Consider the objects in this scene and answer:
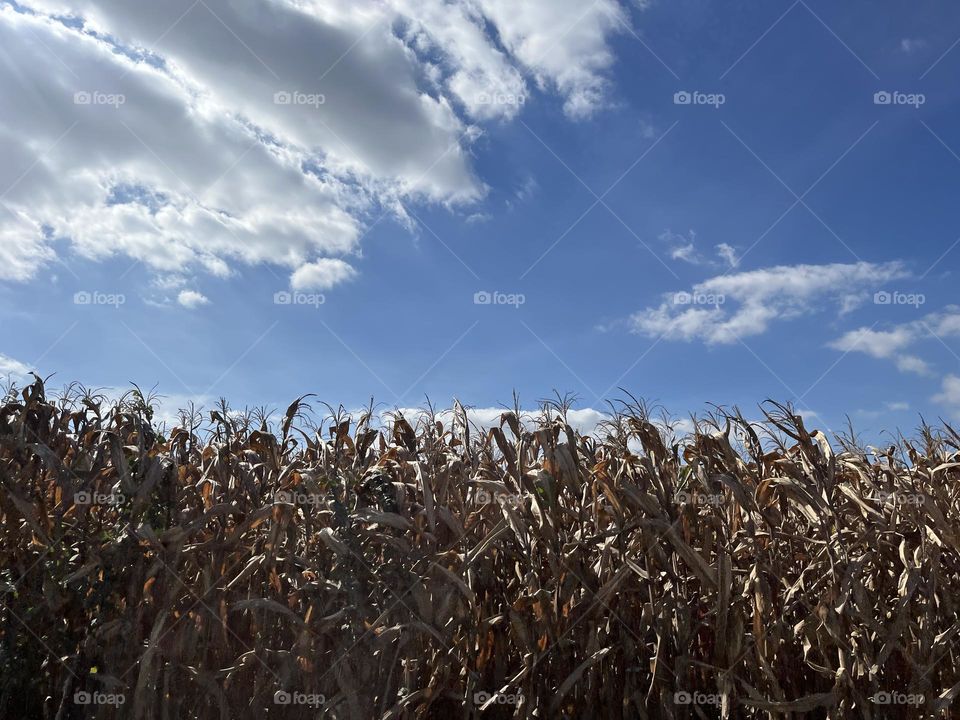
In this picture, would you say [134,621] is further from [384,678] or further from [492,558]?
[492,558]

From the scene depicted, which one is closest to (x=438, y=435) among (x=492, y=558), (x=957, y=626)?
(x=492, y=558)
